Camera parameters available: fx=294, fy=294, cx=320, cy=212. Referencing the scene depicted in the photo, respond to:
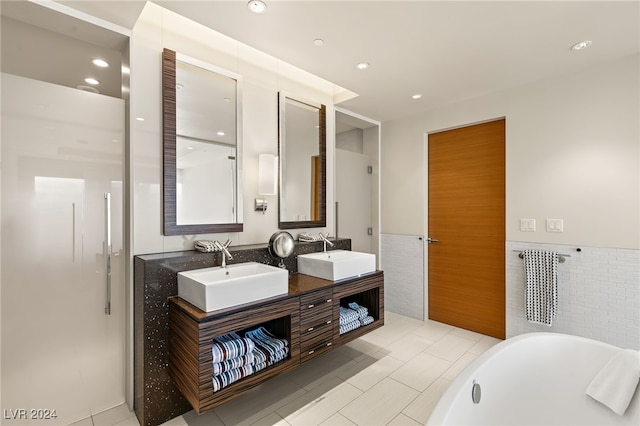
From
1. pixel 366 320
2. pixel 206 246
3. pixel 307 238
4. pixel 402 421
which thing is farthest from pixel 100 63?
pixel 402 421

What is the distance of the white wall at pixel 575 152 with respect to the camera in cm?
236

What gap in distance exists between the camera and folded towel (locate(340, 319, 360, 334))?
247cm

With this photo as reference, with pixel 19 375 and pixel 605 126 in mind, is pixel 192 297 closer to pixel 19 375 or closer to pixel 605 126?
pixel 19 375

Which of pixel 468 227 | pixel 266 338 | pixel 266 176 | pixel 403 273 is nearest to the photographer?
pixel 266 338

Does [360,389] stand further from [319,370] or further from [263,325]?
[263,325]

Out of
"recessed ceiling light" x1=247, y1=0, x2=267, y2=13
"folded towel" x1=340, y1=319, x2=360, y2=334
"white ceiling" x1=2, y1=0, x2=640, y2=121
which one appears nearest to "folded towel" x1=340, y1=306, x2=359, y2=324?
"folded towel" x1=340, y1=319, x2=360, y2=334

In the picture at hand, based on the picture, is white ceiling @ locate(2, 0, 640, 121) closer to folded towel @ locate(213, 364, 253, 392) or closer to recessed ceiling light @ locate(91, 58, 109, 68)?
recessed ceiling light @ locate(91, 58, 109, 68)

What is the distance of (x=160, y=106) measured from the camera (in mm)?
2102

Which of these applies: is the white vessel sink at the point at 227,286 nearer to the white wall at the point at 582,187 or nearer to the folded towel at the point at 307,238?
the folded towel at the point at 307,238

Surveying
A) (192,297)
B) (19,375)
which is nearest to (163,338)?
(192,297)

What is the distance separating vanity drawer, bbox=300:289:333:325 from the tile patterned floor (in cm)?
58

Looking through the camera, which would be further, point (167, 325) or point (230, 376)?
point (167, 325)

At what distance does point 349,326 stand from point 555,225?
6.88ft

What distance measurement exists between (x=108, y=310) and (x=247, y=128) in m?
1.72
